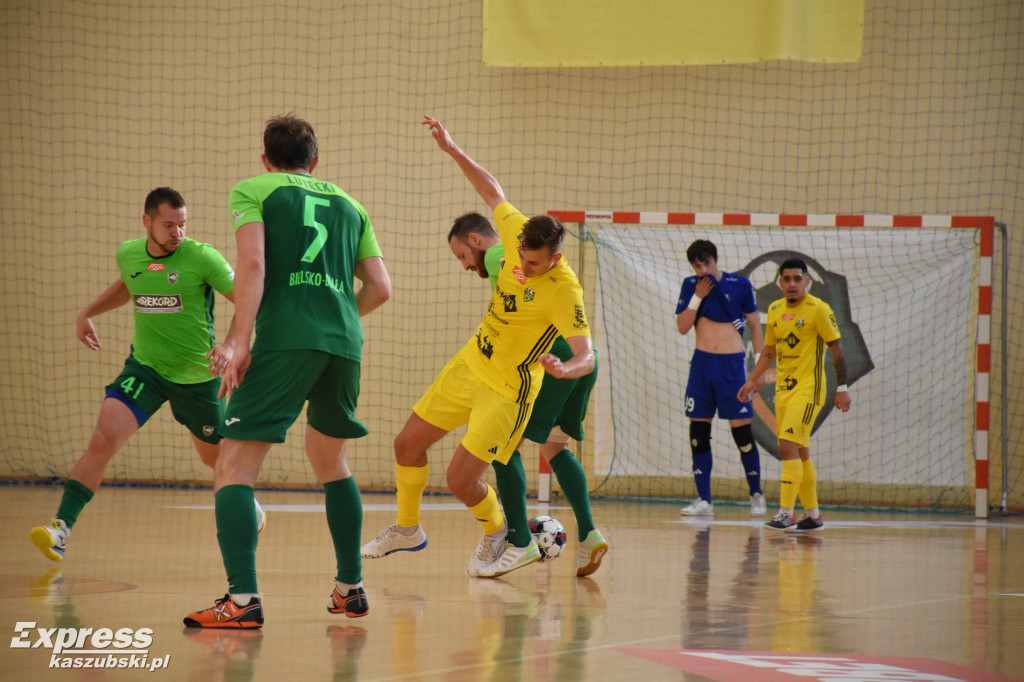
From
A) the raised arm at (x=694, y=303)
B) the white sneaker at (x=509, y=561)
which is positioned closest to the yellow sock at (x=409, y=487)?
the white sneaker at (x=509, y=561)

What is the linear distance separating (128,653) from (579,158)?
25.7 feet

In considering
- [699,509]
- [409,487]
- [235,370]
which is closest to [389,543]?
[409,487]

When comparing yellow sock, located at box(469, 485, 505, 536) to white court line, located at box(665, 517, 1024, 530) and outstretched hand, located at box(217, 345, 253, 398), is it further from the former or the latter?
white court line, located at box(665, 517, 1024, 530)

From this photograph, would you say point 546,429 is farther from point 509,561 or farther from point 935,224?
point 935,224

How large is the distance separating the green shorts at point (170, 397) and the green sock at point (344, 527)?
5.66ft

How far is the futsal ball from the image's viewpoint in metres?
5.39

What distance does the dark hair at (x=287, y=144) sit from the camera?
358cm

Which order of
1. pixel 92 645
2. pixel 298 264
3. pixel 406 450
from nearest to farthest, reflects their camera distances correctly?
pixel 92 645 < pixel 298 264 < pixel 406 450

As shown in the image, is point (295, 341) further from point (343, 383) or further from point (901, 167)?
point (901, 167)

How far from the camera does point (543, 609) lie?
3.99 metres

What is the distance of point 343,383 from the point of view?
139 inches

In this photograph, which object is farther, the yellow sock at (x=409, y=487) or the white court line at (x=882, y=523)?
the white court line at (x=882, y=523)

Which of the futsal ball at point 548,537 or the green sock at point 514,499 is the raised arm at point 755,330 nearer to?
the futsal ball at point 548,537

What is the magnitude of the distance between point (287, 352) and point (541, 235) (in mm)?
1329
